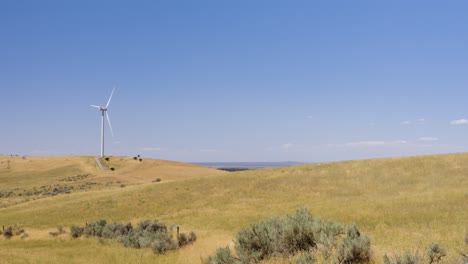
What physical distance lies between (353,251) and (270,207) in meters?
24.1

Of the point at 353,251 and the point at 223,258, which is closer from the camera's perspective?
the point at 353,251

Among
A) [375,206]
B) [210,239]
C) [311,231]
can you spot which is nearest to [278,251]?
[311,231]

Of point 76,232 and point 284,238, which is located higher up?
point 284,238

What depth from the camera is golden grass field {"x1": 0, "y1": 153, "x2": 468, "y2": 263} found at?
17156 millimetres

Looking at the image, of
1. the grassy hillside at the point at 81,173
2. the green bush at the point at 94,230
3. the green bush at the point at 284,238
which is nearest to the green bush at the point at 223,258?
the green bush at the point at 284,238

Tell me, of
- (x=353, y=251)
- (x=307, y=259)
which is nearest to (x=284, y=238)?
(x=307, y=259)

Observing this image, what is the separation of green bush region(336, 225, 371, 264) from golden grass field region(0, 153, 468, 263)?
0.36m

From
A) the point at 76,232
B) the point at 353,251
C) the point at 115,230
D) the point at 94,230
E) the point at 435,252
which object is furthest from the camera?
the point at 76,232

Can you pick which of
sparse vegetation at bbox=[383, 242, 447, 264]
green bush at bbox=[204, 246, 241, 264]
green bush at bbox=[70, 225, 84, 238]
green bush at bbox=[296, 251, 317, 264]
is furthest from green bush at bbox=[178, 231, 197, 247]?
sparse vegetation at bbox=[383, 242, 447, 264]

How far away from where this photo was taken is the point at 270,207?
33281 millimetres

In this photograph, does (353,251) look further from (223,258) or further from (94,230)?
(94,230)

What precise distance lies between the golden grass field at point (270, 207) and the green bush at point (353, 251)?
14.3 inches

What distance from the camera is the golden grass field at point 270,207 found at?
56.3 feet

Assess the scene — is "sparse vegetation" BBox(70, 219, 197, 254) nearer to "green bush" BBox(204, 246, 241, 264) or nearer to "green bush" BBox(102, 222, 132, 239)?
"green bush" BBox(102, 222, 132, 239)
